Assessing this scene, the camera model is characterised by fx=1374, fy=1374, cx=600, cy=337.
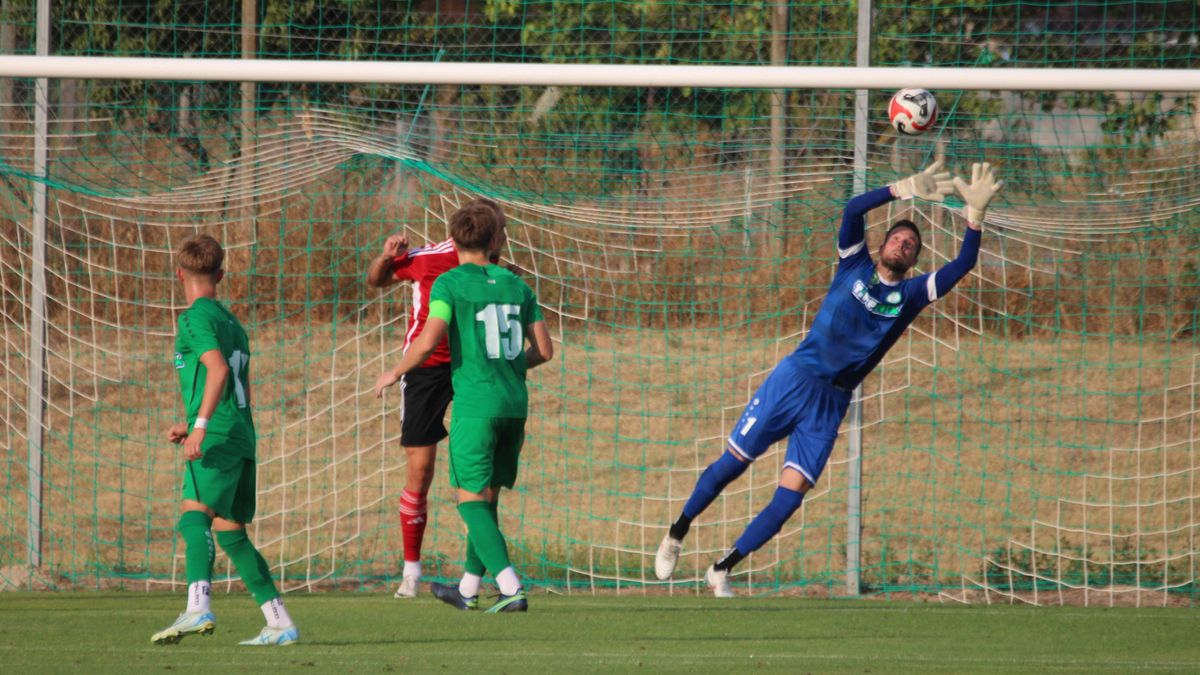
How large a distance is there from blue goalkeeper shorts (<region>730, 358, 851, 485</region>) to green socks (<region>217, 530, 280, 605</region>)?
7.77ft

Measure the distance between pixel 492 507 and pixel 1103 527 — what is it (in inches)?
236

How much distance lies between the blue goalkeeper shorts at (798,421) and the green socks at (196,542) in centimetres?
254

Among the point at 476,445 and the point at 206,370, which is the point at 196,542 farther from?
the point at 476,445

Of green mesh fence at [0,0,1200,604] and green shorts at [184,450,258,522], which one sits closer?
green shorts at [184,450,258,522]

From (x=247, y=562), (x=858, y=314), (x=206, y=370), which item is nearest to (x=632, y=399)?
(x=858, y=314)

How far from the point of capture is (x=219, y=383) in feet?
15.9

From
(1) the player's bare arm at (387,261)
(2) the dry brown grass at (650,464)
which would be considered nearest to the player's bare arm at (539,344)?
(1) the player's bare arm at (387,261)

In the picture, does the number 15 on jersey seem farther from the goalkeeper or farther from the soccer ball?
the soccer ball

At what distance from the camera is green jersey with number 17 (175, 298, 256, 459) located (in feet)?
16.1

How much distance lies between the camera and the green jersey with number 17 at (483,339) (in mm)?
5633

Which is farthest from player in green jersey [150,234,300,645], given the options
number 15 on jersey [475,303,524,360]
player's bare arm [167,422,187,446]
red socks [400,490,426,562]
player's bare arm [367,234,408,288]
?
red socks [400,490,426,562]

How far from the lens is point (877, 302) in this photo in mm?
6379

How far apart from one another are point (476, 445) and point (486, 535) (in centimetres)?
39

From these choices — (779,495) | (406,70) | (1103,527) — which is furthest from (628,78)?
(1103,527)
